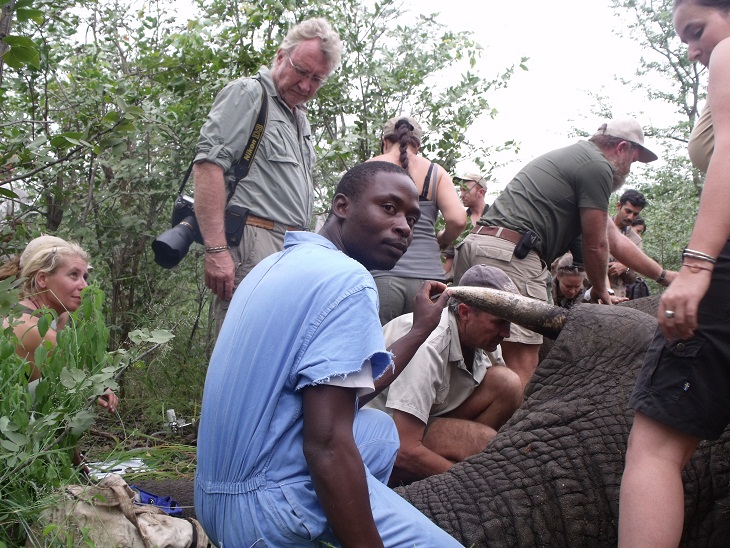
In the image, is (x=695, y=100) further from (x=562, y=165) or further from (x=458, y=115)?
(x=562, y=165)

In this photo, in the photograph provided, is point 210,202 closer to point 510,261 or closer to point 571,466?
point 510,261

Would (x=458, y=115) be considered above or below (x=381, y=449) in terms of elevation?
above

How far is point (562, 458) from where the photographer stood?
2945 millimetres

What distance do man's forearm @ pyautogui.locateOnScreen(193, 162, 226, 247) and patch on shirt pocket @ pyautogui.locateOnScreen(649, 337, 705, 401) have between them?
2.24 metres

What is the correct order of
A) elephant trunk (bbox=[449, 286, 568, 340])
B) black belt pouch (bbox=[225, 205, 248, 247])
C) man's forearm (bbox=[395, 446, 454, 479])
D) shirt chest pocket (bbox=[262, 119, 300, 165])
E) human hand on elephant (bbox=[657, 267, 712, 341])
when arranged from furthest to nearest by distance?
shirt chest pocket (bbox=[262, 119, 300, 165]) < black belt pouch (bbox=[225, 205, 248, 247]) < man's forearm (bbox=[395, 446, 454, 479]) < elephant trunk (bbox=[449, 286, 568, 340]) < human hand on elephant (bbox=[657, 267, 712, 341])

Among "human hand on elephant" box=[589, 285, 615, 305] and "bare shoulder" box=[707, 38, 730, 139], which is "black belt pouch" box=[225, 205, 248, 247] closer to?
"human hand on elephant" box=[589, 285, 615, 305]

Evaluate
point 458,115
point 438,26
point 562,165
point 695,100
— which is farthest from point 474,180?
point 695,100

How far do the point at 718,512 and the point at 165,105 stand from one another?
4516 mm

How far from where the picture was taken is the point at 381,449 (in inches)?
97.6

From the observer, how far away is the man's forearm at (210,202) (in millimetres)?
4008

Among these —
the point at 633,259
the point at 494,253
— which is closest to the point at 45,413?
the point at 494,253

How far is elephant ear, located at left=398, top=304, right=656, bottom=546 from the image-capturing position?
2.82 meters

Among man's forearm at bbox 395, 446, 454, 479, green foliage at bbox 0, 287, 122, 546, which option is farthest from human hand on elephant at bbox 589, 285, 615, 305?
green foliage at bbox 0, 287, 122, 546

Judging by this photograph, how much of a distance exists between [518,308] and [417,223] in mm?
1480
